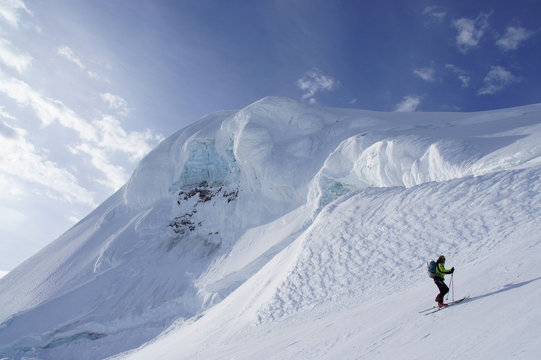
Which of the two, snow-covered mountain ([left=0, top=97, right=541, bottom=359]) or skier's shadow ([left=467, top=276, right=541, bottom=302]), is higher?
snow-covered mountain ([left=0, top=97, right=541, bottom=359])

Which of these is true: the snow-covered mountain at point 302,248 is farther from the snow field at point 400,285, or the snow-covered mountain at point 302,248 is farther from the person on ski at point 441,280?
the person on ski at point 441,280

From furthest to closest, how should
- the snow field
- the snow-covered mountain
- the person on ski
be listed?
1. the snow-covered mountain
2. the person on ski
3. the snow field

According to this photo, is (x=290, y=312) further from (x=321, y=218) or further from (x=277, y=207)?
(x=277, y=207)

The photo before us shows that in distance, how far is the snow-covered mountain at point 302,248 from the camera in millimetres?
4926

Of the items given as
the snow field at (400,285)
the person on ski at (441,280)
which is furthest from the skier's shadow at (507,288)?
the person on ski at (441,280)

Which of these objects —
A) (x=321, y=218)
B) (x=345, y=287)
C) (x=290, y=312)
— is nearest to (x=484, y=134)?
(x=321, y=218)

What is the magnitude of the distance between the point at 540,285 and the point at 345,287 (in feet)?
13.3

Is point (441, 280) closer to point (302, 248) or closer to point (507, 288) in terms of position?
point (507, 288)

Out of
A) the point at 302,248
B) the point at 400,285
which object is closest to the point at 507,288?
the point at 400,285

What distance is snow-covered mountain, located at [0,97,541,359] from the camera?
493 centimetres

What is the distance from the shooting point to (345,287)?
296 inches

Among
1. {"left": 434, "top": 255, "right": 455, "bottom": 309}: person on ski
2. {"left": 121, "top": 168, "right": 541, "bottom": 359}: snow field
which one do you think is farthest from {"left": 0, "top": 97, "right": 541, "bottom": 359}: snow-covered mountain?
{"left": 434, "top": 255, "right": 455, "bottom": 309}: person on ski

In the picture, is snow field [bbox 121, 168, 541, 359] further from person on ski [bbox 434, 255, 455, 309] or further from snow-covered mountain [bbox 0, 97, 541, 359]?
person on ski [bbox 434, 255, 455, 309]

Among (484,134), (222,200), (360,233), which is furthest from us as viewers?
(222,200)
